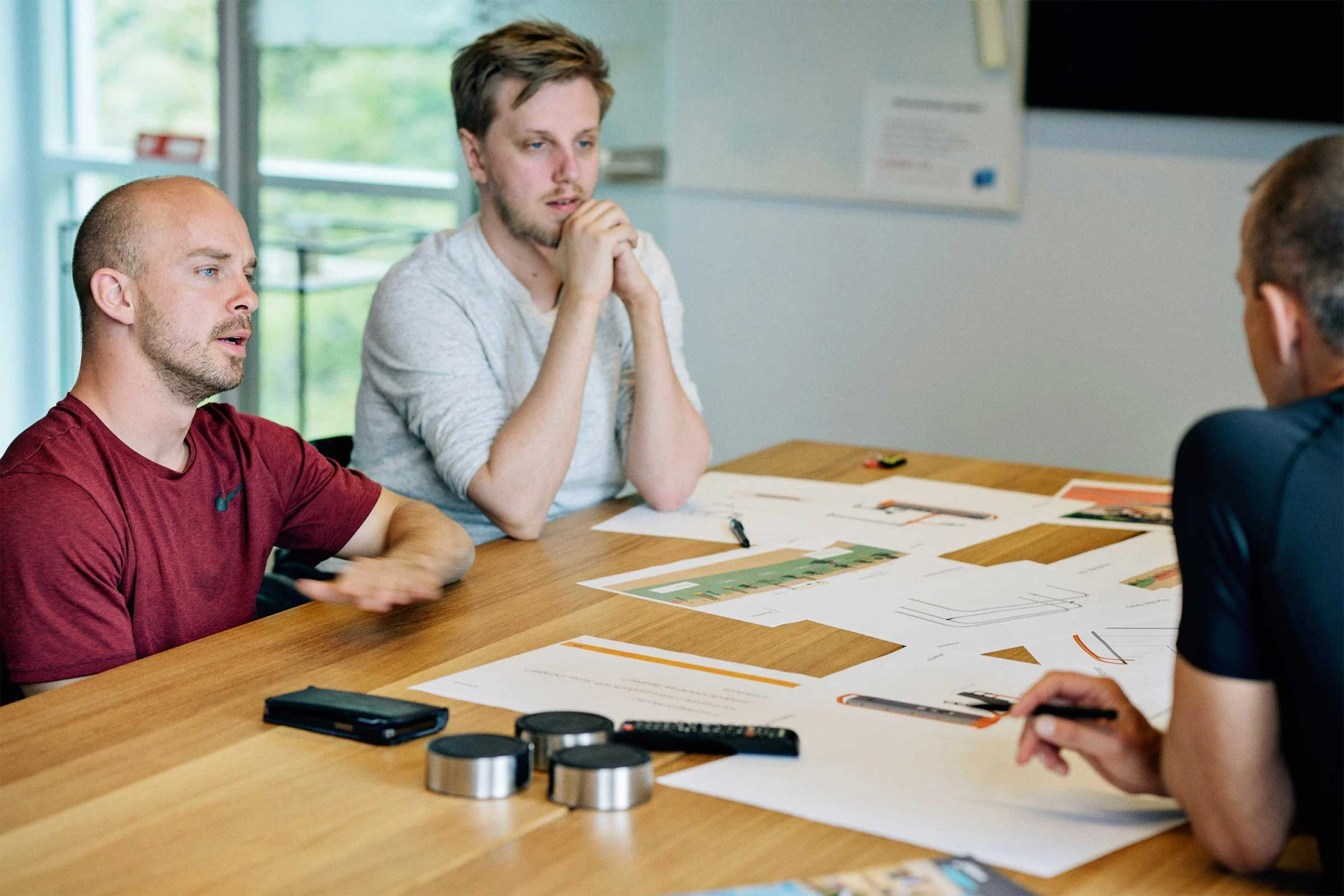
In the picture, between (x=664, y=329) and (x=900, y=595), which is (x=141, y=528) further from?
(x=664, y=329)

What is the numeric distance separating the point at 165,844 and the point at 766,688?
1.88ft

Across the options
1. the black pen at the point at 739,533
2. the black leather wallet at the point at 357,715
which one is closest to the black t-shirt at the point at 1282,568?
the black leather wallet at the point at 357,715

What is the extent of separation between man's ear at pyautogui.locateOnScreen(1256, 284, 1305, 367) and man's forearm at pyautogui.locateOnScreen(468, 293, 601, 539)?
45.9 inches

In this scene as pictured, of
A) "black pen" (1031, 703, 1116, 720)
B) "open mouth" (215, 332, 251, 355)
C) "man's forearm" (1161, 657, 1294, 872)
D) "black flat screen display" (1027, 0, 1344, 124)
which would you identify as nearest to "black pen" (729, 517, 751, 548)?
"open mouth" (215, 332, 251, 355)

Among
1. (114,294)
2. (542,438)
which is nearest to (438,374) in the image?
(542,438)

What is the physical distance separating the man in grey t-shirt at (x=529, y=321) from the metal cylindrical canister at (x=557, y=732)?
0.90 m

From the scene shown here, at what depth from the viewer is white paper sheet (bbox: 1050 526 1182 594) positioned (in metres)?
1.83

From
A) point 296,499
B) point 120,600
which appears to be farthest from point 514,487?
point 120,600

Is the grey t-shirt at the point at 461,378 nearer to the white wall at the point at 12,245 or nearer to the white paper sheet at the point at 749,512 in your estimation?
the white paper sheet at the point at 749,512

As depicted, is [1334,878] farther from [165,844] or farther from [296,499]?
[296,499]

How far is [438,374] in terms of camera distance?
6.95ft

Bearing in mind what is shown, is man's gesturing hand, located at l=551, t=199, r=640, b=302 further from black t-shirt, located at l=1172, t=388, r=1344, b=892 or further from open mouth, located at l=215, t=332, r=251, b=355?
black t-shirt, located at l=1172, t=388, r=1344, b=892

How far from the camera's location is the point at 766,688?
136 cm

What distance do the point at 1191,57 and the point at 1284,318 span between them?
2832 mm
